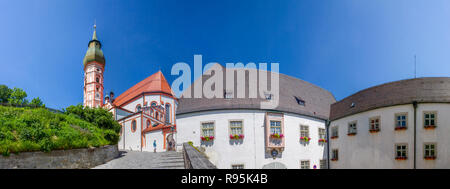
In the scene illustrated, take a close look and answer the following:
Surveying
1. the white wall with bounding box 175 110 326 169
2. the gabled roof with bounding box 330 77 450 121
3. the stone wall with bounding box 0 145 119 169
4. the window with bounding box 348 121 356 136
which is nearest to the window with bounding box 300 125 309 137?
the white wall with bounding box 175 110 326 169

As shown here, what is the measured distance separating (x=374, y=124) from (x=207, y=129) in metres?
12.0

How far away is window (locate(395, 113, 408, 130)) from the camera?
15300 millimetres

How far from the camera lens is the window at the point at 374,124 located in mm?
16484

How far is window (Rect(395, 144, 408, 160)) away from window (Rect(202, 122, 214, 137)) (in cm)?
1223

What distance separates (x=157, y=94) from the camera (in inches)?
1516

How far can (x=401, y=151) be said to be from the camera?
15.1 meters

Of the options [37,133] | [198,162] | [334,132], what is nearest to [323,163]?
[334,132]

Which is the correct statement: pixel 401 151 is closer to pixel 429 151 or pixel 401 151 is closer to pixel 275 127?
pixel 429 151

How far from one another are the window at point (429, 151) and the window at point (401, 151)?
0.92 metres

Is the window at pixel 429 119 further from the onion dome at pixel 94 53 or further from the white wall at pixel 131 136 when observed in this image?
the onion dome at pixel 94 53

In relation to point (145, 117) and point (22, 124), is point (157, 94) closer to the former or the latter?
point (145, 117)

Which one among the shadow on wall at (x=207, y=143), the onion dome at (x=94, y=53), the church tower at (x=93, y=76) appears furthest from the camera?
the onion dome at (x=94, y=53)

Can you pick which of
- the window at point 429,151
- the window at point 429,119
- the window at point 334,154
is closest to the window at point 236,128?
the window at point 334,154
